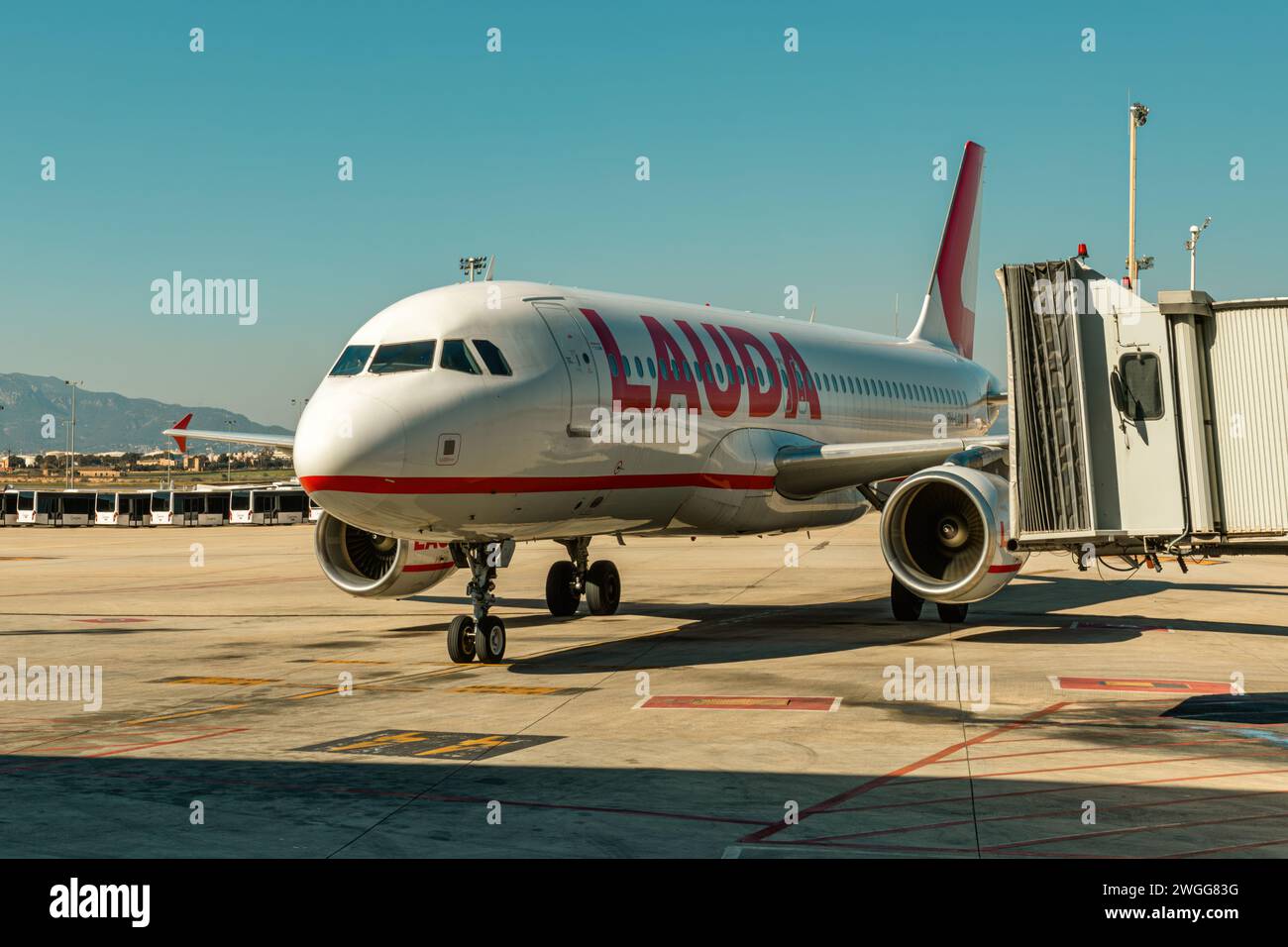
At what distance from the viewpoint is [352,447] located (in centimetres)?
1321

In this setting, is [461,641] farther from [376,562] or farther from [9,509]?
[9,509]

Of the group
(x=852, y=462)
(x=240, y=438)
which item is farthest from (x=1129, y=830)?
(x=240, y=438)

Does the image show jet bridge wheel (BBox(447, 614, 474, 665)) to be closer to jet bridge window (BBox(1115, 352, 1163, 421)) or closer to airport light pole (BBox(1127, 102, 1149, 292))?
jet bridge window (BBox(1115, 352, 1163, 421))

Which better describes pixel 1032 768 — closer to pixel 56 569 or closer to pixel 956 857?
pixel 956 857

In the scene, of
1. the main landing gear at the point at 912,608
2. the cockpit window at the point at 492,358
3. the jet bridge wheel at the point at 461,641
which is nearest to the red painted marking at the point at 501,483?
the cockpit window at the point at 492,358

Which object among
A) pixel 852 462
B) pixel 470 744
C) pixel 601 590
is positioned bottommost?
pixel 470 744

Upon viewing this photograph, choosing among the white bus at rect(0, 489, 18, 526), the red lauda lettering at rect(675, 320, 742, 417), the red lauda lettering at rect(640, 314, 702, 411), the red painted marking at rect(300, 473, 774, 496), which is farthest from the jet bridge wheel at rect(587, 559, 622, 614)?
the white bus at rect(0, 489, 18, 526)

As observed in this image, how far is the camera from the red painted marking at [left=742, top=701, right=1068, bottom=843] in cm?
723

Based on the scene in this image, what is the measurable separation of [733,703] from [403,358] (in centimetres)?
551

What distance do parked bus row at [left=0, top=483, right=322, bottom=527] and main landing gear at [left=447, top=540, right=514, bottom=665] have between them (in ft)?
195

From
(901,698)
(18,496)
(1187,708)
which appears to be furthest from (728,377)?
(18,496)

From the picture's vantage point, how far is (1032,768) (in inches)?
346
